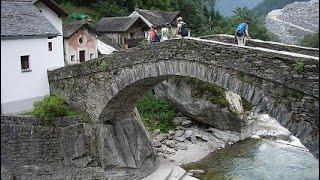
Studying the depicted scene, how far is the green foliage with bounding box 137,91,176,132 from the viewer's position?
22.9 m

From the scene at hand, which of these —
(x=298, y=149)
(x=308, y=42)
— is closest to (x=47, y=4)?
(x=298, y=149)

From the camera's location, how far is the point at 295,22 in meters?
41.8

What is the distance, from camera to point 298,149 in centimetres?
2114

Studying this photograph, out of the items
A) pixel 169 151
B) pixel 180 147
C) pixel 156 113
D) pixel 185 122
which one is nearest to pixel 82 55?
pixel 156 113

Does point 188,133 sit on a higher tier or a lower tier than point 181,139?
higher

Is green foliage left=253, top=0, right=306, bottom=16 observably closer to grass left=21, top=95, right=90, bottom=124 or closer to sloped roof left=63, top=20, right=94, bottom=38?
Answer: sloped roof left=63, top=20, right=94, bottom=38

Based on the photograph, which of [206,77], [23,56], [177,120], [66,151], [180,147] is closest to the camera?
[206,77]

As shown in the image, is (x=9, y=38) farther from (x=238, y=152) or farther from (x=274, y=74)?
(x=238, y=152)

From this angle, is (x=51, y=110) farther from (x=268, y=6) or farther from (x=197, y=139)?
(x=268, y=6)

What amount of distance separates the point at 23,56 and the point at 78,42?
32.9 feet

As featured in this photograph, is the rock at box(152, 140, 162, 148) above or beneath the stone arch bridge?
beneath

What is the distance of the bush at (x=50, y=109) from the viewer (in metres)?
14.9

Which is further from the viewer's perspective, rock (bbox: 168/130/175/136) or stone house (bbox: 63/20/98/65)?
stone house (bbox: 63/20/98/65)

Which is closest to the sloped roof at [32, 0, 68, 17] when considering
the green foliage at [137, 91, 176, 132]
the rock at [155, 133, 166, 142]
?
the green foliage at [137, 91, 176, 132]
